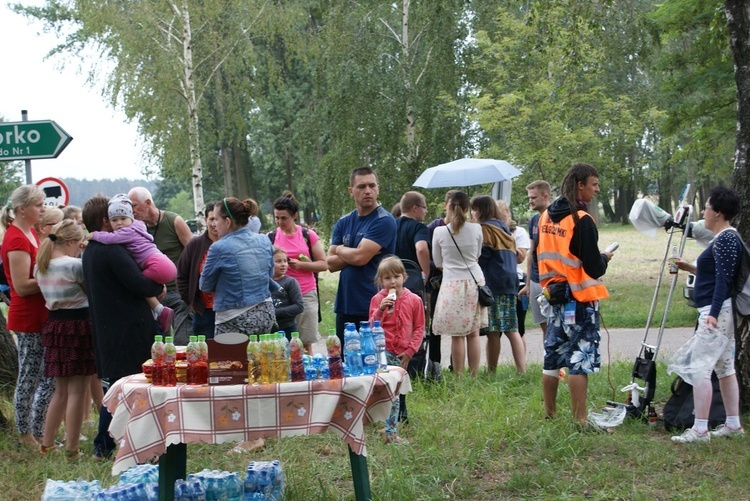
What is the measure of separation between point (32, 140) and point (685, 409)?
20.6ft

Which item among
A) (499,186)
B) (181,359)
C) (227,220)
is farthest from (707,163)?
(181,359)

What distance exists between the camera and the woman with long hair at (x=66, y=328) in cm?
602

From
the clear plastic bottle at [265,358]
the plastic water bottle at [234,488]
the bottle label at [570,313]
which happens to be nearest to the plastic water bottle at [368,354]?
the clear plastic bottle at [265,358]

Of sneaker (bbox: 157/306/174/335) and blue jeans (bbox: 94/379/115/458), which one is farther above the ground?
sneaker (bbox: 157/306/174/335)

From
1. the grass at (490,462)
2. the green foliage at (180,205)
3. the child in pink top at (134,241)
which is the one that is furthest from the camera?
the green foliage at (180,205)

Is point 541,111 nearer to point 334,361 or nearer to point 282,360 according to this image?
point 334,361

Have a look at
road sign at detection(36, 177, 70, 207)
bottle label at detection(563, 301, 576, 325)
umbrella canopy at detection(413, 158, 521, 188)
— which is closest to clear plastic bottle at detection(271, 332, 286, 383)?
bottle label at detection(563, 301, 576, 325)

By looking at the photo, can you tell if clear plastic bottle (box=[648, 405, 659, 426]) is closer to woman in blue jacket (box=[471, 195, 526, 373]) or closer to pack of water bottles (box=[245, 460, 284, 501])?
woman in blue jacket (box=[471, 195, 526, 373])

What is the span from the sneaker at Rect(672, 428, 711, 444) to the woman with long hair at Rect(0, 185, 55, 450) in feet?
15.3

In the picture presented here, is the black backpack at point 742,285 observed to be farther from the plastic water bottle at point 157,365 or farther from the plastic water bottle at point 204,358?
the plastic water bottle at point 157,365

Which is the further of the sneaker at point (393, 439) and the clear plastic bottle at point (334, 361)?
the sneaker at point (393, 439)

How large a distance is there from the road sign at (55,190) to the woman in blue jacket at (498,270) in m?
5.56

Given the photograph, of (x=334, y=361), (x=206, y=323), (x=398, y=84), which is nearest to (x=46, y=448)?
(x=206, y=323)

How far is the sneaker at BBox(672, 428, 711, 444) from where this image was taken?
6.02 m
